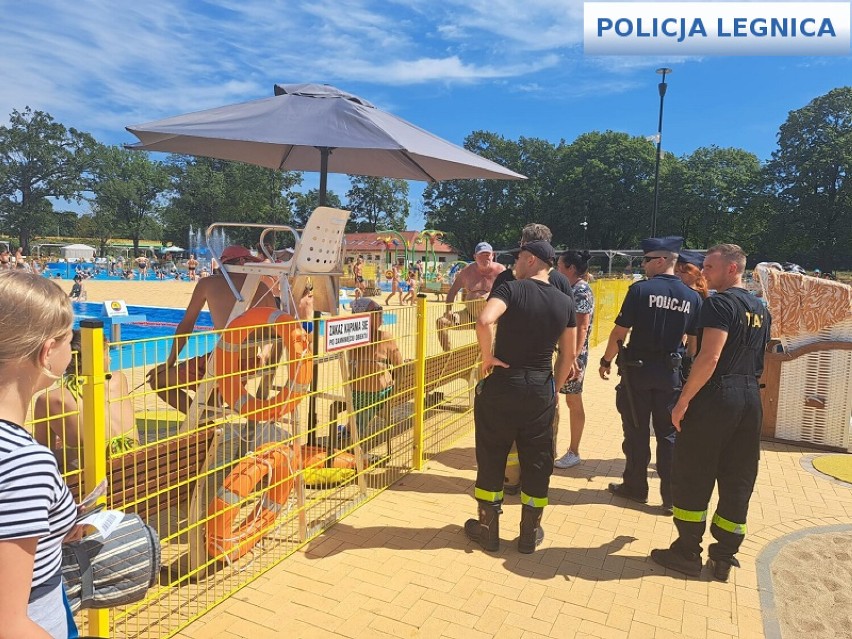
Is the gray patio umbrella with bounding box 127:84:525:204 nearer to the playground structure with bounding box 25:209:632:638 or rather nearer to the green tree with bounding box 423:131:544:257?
the playground structure with bounding box 25:209:632:638

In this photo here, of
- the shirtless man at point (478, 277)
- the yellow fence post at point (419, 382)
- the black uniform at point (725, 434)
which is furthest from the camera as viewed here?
the shirtless man at point (478, 277)

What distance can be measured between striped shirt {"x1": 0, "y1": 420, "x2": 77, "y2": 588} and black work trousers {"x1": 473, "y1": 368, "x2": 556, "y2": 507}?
2.57m

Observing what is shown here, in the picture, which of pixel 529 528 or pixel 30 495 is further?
pixel 529 528

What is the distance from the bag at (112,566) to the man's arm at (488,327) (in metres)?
2.04

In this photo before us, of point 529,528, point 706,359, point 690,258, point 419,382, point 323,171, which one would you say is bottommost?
point 529,528

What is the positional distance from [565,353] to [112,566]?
281 centimetres

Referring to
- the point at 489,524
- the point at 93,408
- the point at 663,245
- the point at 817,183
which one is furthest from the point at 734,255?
the point at 817,183

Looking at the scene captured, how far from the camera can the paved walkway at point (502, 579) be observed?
9.43ft

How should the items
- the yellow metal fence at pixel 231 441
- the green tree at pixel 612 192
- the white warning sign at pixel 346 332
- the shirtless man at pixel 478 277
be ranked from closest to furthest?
the yellow metal fence at pixel 231 441
the white warning sign at pixel 346 332
the shirtless man at pixel 478 277
the green tree at pixel 612 192

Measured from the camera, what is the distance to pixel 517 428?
11.5 ft

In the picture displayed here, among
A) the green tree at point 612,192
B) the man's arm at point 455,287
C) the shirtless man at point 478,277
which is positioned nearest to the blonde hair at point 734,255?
the shirtless man at point 478,277

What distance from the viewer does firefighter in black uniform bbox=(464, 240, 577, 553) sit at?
3.38 meters

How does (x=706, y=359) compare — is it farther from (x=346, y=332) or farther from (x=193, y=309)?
(x=193, y=309)

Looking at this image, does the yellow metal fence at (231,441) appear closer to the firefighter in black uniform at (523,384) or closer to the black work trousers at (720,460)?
the firefighter in black uniform at (523,384)
